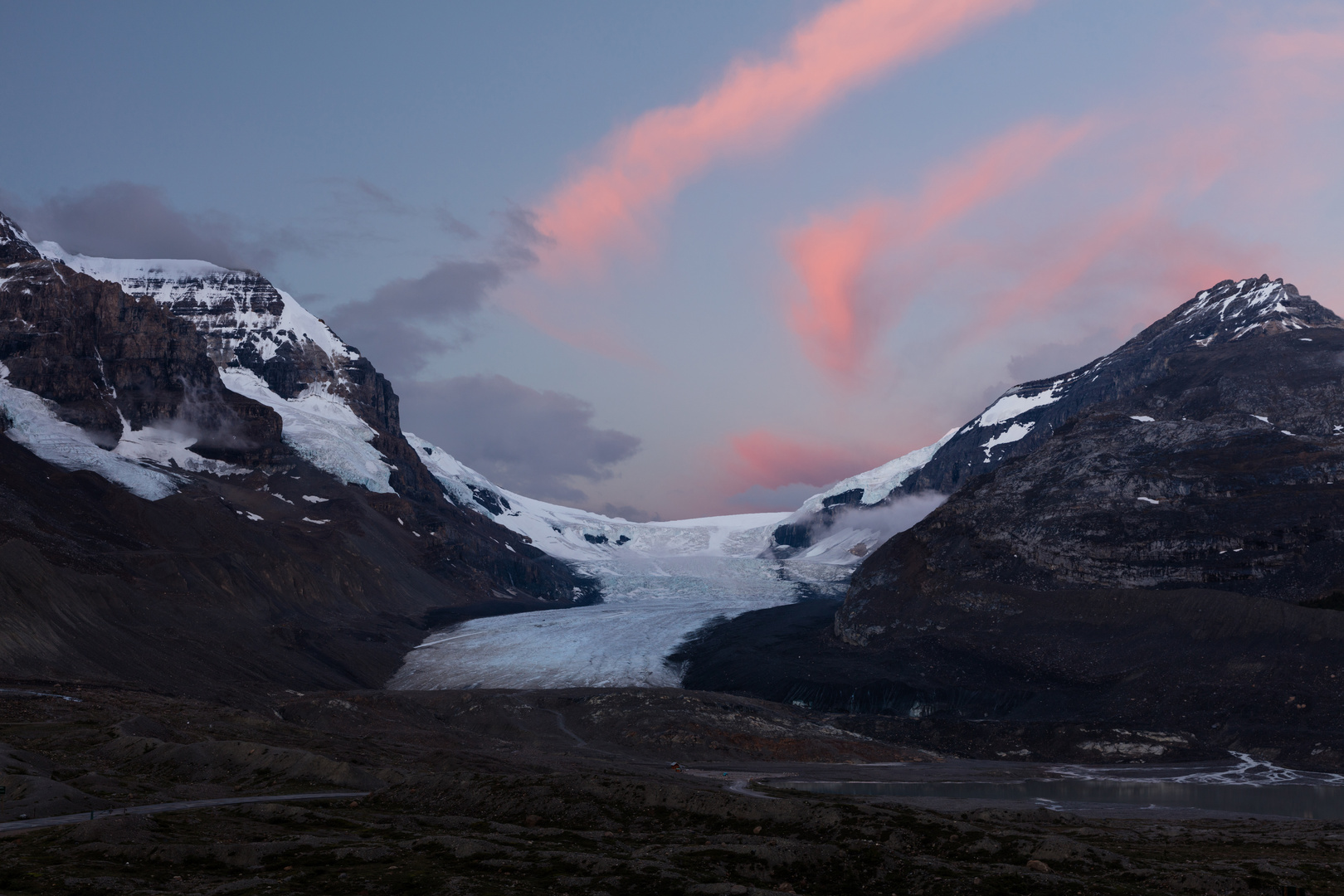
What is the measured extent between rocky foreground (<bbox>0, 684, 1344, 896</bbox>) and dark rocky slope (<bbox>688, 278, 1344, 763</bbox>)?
205ft

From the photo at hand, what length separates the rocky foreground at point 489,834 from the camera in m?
39.1

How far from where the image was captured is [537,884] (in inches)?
1519

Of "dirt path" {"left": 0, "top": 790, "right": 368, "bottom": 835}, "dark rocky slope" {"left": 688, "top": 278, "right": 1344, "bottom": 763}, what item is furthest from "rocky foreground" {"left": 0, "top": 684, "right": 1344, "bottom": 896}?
"dark rocky slope" {"left": 688, "top": 278, "right": 1344, "bottom": 763}

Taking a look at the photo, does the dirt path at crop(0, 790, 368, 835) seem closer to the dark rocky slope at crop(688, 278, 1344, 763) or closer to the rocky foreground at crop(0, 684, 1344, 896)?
the rocky foreground at crop(0, 684, 1344, 896)

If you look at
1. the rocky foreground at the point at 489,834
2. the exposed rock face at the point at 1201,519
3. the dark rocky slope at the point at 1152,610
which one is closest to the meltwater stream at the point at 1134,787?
the dark rocky slope at the point at 1152,610

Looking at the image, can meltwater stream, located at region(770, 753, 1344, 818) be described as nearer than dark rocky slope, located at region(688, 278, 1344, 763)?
Yes

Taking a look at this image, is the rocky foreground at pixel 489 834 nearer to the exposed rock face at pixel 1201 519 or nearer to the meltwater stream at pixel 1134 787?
the meltwater stream at pixel 1134 787

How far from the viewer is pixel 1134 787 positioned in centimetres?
10862

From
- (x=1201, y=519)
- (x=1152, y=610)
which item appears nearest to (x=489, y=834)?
(x=1152, y=610)

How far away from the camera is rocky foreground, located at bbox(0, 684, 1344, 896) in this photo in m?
39.1

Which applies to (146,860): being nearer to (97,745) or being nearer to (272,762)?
(272,762)

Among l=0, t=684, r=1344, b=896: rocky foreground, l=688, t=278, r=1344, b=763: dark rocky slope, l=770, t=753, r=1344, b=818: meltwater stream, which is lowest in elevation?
l=770, t=753, r=1344, b=818: meltwater stream

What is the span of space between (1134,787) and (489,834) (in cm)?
8596

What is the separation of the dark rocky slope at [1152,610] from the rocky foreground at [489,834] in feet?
205
